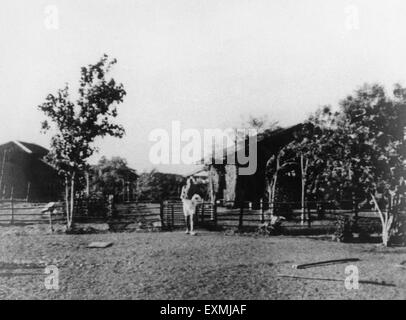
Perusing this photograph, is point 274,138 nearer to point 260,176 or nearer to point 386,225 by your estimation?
point 260,176

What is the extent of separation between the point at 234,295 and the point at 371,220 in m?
14.3

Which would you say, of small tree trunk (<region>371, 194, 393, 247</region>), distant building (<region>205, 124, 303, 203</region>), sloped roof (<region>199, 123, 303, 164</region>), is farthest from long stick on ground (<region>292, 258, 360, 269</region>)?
sloped roof (<region>199, 123, 303, 164</region>)

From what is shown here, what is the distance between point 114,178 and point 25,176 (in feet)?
34.1

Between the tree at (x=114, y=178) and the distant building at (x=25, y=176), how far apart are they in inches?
188

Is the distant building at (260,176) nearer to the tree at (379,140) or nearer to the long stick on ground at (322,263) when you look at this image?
the tree at (379,140)

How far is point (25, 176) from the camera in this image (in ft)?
112

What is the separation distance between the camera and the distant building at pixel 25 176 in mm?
33000

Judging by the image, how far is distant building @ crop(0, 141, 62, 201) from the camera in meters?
33.0

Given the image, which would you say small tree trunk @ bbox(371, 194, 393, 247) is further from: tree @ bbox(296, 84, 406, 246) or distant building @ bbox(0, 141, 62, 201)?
distant building @ bbox(0, 141, 62, 201)

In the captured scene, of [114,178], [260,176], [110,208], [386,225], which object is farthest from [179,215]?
[114,178]

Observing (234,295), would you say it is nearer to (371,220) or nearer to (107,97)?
(107,97)

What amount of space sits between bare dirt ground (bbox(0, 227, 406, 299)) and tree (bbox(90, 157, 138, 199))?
2706 centimetres
